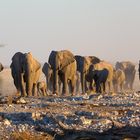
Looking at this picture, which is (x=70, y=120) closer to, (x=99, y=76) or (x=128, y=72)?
(x=99, y=76)

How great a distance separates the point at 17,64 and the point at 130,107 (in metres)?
14.8

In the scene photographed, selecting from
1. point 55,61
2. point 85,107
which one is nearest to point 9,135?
point 85,107

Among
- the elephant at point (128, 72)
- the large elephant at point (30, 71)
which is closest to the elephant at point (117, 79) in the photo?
the elephant at point (128, 72)

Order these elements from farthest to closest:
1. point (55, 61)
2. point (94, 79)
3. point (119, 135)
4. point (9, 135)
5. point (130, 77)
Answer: point (130, 77)
point (94, 79)
point (55, 61)
point (9, 135)
point (119, 135)

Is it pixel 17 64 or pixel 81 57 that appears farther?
pixel 81 57

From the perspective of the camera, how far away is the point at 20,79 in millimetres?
36750

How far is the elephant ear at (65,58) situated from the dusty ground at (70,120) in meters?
10.9

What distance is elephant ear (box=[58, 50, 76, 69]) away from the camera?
131 ft

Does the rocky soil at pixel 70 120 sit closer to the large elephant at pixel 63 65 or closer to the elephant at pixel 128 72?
the large elephant at pixel 63 65

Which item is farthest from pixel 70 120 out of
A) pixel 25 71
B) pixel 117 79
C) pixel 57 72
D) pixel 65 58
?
pixel 117 79

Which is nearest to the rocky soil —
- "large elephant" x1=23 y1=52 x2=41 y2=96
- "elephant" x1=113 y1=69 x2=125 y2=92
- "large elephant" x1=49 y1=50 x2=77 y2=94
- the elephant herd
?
"large elephant" x1=23 y1=52 x2=41 y2=96

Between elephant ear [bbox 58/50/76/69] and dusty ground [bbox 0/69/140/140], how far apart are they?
1092cm

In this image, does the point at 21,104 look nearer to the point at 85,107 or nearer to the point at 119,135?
the point at 85,107

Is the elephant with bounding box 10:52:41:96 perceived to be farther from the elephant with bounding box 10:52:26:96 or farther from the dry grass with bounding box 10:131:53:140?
the dry grass with bounding box 10:131:53:140
